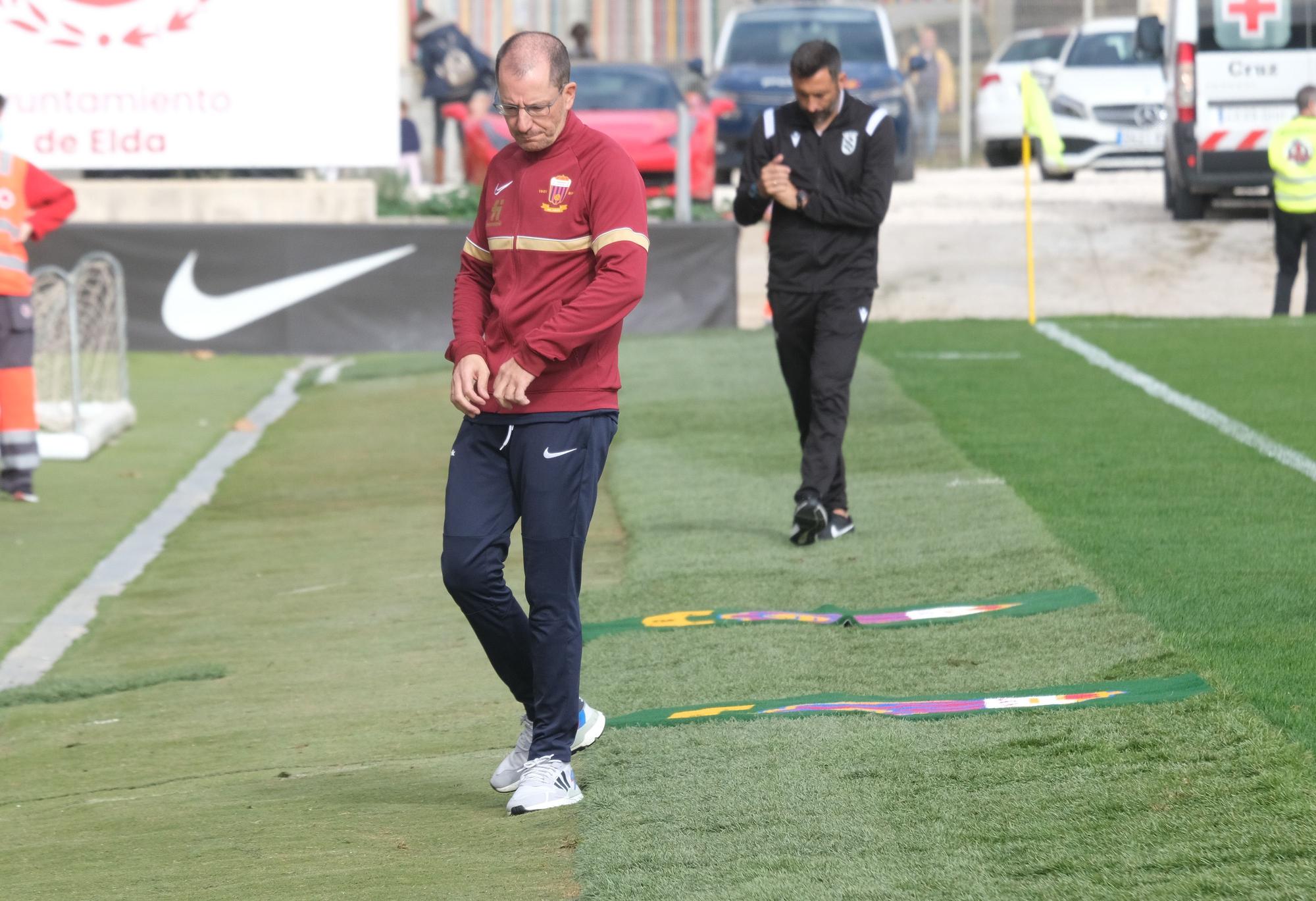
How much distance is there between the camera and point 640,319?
1764 cm

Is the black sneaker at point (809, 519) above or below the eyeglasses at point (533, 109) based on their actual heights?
below

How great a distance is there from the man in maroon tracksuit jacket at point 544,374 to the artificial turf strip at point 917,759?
0.47 m

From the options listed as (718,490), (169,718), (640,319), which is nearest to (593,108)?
(640,319)

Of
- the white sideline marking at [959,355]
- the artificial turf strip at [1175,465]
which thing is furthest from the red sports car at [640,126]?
the white sideline marking at [959,355]

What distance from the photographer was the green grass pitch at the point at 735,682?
176 inches

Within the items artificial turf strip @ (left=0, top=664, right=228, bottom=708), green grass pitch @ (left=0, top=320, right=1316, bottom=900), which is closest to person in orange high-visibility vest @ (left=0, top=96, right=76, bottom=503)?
green grass pitch @ (left=0, top=320, right=1316, bottom=900)

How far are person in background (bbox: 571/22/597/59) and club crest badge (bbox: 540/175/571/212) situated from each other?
22.2m

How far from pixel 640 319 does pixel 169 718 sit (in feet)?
36.8

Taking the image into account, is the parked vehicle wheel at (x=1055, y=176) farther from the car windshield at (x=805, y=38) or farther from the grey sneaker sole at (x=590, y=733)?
the grey sneaker sole at (x=590, y=733)

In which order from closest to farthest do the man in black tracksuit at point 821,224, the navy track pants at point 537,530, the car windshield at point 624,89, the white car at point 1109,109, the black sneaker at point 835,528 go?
the navy track pants at point 537,530 < the man in black tracksuit at point 821,224 < the black sneaker at point 835,528 < the car windshield at point 624,89 < the white car at point 1109,109

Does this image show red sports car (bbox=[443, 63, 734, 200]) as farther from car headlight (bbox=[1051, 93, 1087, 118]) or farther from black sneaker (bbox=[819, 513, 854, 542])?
black sneaker (bbox=[819, 513, 854, 542])

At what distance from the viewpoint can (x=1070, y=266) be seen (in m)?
19.5

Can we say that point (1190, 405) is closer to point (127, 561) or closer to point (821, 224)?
point (821, 224)

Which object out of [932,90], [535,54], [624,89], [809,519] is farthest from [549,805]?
[932,90]
